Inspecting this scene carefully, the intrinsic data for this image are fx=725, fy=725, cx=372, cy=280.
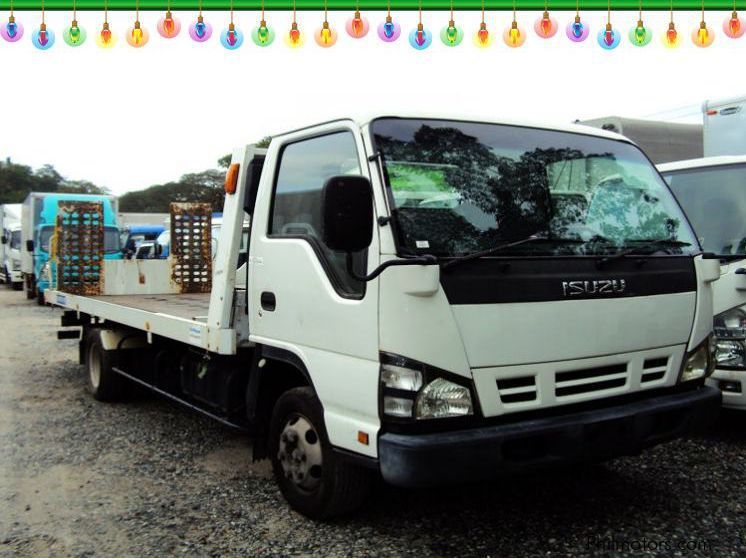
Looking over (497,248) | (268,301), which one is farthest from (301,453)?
(497,248)

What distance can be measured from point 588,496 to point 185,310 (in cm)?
355

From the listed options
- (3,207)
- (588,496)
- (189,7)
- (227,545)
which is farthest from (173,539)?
(3,207)

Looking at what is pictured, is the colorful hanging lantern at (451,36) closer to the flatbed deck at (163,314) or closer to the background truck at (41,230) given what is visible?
the flatbed deck at (163,314)

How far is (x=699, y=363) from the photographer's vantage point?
13.4 ft

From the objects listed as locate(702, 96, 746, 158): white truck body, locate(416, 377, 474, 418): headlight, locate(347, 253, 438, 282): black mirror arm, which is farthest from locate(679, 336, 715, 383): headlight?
locate(702, 96, 746, 158): white truck body

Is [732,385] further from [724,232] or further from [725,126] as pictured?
[725,126]

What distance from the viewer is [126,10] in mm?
6055

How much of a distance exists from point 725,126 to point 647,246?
175 inches

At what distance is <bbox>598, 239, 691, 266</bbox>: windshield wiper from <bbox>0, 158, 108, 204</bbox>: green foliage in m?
70.0

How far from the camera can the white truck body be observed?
7336 mm

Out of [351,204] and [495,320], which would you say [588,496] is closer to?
[495,320]

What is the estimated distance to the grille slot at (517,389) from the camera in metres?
3.37

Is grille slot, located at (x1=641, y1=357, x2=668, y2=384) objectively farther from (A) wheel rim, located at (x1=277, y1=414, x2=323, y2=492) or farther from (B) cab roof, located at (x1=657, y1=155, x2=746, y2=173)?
(B) cab roof, located at (x1=657, y1=155, x2=746, y2=173)

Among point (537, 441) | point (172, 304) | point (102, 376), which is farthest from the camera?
point (102, 376)
